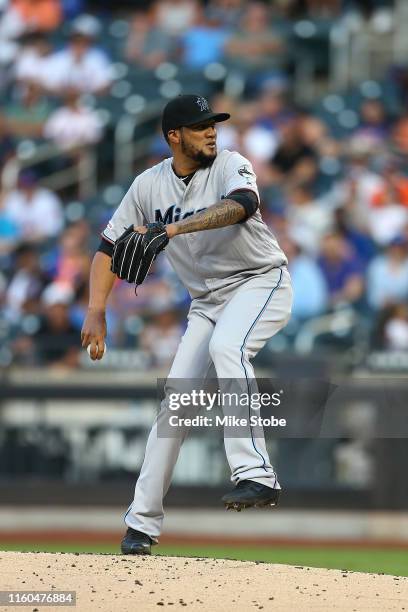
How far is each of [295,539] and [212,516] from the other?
2.22 ft

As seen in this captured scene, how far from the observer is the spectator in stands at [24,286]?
11.1 m

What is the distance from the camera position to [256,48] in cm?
1352

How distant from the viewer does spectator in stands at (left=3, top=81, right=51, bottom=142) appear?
13.4 m

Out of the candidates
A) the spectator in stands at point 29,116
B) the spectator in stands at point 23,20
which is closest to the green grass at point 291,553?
the spectator in stands at point 29,116

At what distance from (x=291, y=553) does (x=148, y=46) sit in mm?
6237

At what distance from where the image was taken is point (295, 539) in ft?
34.4

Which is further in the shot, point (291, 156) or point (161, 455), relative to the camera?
point (291, 156)

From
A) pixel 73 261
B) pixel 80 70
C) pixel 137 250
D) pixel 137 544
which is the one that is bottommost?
pixel 137 544

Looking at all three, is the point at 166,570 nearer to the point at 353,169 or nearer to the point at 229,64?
the point at 353,169

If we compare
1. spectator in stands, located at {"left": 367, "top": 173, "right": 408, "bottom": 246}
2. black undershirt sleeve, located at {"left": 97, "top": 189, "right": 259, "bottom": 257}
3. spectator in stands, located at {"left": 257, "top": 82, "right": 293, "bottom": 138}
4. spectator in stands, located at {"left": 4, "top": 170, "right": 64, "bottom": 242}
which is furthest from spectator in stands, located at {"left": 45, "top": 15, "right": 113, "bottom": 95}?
black undershirt sleeve, located at {"left": 97, "top": 189, "right": 259, "bottom": 257}

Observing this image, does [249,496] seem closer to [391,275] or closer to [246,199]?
[246,199]

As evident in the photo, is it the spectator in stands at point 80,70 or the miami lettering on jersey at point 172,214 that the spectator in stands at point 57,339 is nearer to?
the spectator in stands at point 80,70

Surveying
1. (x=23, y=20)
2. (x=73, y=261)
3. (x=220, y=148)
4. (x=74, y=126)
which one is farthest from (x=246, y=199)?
(x=23, y=20)

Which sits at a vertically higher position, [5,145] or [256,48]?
[256,48]
